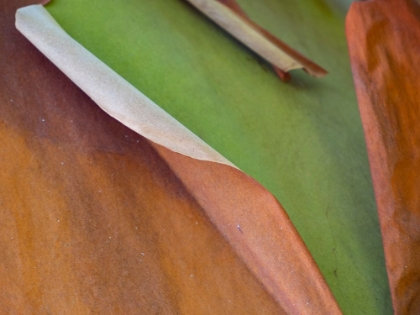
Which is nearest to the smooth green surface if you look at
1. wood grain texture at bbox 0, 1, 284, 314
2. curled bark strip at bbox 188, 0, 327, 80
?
curled bark strip at bbox 188, 0, 327, 80

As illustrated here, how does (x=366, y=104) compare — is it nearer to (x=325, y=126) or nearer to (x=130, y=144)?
(x=325, y=126)

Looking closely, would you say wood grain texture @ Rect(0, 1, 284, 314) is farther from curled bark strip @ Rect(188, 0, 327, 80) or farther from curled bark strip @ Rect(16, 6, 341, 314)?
curled bark strip @ Rect(188, 0, 327, 80)

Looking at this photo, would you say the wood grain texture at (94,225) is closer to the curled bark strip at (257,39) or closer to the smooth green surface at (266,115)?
the smooth green surface at (266,115)

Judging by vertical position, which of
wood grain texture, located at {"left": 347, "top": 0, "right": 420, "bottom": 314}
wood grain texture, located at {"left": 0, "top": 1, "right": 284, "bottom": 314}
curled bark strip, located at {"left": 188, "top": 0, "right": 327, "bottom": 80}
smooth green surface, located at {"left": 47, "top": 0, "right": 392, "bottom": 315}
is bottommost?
wood grain texture, located at {"left": 0, "top": 1, "right": 284, "bottom": 314}

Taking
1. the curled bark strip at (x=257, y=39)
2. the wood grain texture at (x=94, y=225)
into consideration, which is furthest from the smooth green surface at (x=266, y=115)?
the wood grain texture at (x=94, y=225)

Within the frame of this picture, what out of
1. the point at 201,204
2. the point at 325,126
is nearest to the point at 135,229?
the point at 201,204

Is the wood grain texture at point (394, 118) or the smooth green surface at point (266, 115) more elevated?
the wood grain texture at point (394, 118)

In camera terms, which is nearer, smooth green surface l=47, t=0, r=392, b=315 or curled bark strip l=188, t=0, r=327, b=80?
smooth green surface l=47, t=0, r=392, b=315
